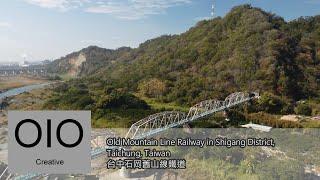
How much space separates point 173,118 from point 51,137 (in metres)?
8.78

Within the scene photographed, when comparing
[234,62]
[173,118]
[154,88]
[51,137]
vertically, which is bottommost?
[173,118]

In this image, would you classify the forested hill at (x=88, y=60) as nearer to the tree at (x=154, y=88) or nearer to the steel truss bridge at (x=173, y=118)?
the tree at (x=154, y=88)

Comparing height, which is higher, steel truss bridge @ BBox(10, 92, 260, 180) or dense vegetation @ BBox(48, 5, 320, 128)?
dense vegetation @ BBox(48, 5, 320, 128)

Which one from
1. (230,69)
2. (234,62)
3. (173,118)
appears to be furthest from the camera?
(234,62)

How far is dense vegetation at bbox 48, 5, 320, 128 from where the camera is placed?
2088 cm

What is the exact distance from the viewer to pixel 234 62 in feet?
80.1

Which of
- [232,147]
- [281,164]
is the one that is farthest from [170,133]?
[281,164]

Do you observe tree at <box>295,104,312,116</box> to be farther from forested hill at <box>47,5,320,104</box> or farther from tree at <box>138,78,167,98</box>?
tree at <box>138,78,167,98</box>

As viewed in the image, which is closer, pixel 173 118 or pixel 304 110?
pixel 173 118

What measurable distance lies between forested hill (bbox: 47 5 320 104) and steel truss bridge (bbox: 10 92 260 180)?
151cm

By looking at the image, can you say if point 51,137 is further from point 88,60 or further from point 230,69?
point 88,60

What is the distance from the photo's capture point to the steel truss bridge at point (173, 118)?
1280 centimetres

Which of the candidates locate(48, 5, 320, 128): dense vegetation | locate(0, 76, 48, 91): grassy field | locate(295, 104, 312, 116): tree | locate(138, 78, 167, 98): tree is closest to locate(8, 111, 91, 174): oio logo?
locate(48, 5, 320, 128): dense vegetation

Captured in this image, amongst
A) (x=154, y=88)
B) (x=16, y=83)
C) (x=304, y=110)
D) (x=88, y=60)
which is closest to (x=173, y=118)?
(x=304, y=110)
